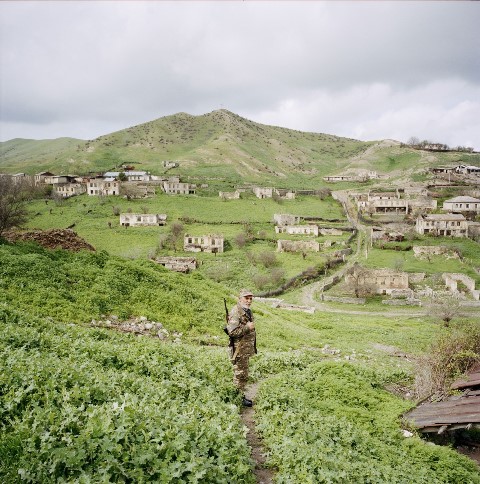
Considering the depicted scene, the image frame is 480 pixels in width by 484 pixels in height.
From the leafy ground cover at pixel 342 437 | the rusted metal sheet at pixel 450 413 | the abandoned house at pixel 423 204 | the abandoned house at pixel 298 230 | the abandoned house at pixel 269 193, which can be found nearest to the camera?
the leafy ground cover at pixel 342 437

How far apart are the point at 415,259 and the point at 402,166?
334 ft

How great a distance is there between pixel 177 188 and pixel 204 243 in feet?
140

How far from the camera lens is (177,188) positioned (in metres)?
115

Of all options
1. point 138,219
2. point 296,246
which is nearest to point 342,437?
point 296,246

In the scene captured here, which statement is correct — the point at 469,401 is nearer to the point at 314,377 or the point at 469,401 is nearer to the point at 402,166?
the point at 314,377

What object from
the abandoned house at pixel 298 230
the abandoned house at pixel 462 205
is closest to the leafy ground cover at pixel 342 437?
the abandoned house at pixel 298 230

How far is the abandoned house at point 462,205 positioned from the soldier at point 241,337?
3967 inches

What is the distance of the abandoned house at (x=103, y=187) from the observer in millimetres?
107562

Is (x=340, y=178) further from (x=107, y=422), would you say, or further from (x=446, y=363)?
(x=107, y=422)

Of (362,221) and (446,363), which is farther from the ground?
(362,221)

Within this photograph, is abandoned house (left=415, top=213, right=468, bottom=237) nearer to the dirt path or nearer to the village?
the village

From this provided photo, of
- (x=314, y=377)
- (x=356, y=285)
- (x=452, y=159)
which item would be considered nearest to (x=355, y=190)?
(x=452, y=159)

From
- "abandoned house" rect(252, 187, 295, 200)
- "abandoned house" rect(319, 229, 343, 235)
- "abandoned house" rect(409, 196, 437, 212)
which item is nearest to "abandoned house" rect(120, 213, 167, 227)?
"abandoned house" rect(319, 229, 343, 235)

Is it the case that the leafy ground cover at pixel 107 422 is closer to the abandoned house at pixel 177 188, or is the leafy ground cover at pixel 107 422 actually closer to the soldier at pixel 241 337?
the soldier at pixel 241 337
